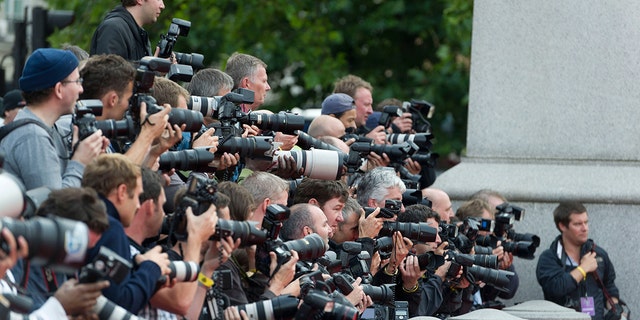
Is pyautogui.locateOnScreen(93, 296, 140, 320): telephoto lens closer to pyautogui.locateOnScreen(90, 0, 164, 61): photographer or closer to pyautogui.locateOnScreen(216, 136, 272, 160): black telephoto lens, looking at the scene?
pyautogui.locateOnScreen(216, 136, 272, 160): black telephoto lens

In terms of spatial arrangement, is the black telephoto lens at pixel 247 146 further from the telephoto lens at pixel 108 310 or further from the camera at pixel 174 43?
the telephoto lens at pixel 108 310

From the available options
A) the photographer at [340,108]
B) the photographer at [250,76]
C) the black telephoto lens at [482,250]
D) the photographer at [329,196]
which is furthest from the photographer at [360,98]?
the photographer at [329,196]

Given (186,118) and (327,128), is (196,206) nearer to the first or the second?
(186,118)

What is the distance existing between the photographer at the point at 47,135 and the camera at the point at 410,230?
278 centimetres

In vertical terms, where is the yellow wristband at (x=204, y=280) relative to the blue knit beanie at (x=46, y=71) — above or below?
below

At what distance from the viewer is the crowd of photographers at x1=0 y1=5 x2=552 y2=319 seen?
5.84 m

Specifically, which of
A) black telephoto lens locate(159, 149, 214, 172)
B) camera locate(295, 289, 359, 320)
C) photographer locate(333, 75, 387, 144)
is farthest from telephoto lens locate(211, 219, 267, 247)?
photographer locate(333, 75, 387, 144)

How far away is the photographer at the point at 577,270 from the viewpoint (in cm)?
1189

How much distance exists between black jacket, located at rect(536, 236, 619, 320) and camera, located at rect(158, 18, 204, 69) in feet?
13.3

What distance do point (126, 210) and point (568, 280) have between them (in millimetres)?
6194

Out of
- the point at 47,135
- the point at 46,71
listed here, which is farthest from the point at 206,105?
the point at 47,135

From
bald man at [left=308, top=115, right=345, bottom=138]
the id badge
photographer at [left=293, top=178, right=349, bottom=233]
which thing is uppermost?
bald man at [left=308, top=115, right=345, bottom=138]

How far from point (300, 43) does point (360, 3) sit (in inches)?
64.8

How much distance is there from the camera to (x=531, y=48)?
12.6m
